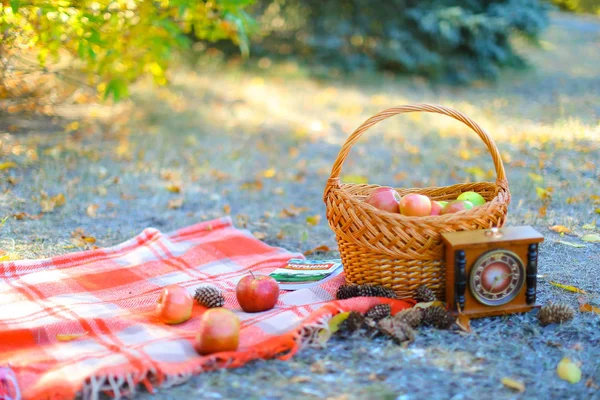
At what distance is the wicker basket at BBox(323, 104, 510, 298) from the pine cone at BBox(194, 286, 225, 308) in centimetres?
57

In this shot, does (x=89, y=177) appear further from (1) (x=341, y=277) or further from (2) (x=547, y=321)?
(2) (x=547, y=321)

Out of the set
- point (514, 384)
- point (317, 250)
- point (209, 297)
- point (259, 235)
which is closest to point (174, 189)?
point (259, 235)

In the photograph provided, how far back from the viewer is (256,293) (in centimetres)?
267

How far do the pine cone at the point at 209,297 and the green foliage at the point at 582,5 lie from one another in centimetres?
1556

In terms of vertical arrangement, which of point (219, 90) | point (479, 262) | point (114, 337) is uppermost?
point (219, 90)

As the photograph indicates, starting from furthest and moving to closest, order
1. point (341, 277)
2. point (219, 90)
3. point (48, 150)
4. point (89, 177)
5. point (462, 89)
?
point (462, 89) → point (219, 90) → point (48, 150) → point (89, 177) → point (341, 277)

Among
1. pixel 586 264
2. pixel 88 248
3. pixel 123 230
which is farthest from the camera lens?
pixel 123 230

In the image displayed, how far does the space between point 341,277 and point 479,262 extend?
76 centimetres

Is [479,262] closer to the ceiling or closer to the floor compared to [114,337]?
closer to the ceiling

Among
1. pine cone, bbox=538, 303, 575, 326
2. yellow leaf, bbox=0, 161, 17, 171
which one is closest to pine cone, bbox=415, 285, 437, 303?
pine cone, bbox=538, 303, 575, 326

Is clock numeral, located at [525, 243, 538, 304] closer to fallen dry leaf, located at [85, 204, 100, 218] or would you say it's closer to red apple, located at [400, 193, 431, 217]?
red apple, located at [400, 193, 431, 217]

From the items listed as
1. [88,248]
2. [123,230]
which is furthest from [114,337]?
[123,230]

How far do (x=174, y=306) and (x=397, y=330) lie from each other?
0.89 m

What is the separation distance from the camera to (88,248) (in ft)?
12.1
